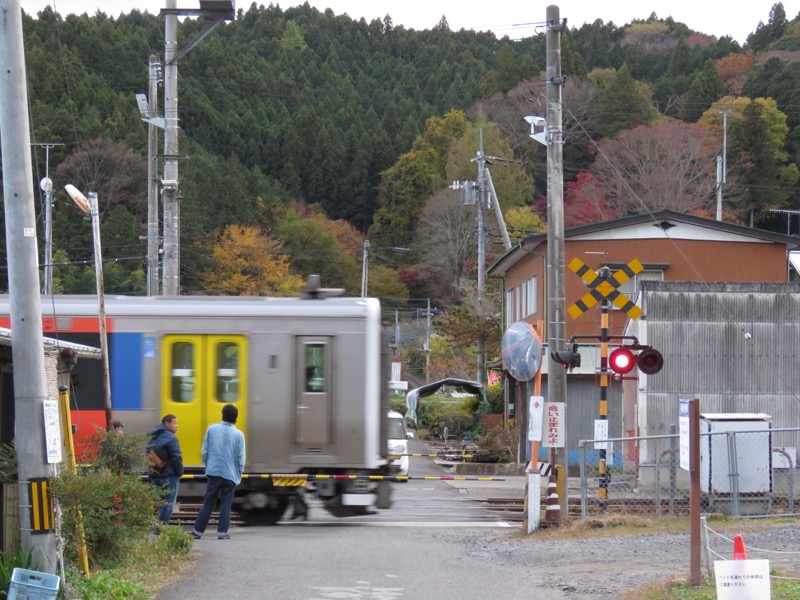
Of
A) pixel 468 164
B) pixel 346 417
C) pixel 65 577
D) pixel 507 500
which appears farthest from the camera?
pixel 468 164

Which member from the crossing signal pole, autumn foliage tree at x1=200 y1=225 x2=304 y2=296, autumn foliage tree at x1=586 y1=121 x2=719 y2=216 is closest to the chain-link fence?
the crossing signal pole

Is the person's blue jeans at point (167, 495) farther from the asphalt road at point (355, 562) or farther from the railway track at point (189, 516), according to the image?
the railway track at point (189, 516)

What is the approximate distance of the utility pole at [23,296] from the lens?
346 inches

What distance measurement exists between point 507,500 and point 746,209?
1978 inches

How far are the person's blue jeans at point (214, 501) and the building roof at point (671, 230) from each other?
1847cm

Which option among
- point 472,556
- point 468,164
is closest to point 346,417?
point 472,556

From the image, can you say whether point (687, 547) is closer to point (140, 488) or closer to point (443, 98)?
point (140, 488)

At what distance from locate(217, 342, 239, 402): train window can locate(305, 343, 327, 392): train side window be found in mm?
1017

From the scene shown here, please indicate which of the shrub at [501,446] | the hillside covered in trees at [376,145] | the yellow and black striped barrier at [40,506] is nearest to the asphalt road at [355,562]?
the yellow and black striped barrier at [40,506]

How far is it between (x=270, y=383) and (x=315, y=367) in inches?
26.6

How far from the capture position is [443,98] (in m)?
95.0

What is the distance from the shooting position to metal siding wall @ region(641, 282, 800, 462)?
24.5 m

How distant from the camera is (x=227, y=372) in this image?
16.3m

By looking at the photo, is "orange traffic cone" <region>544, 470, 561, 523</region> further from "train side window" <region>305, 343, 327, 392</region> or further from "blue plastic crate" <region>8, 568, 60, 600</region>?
"blue plastic crate" <region>8, 568, 60, 600</region>
